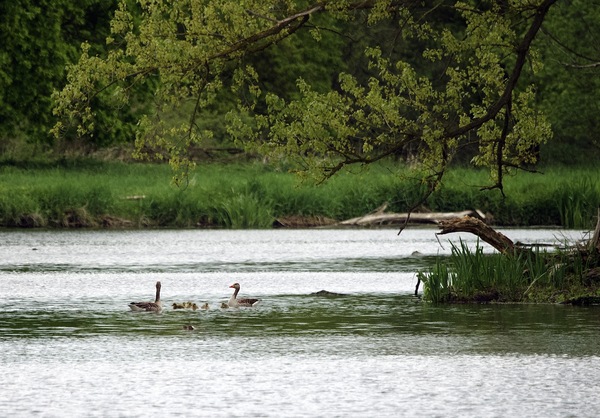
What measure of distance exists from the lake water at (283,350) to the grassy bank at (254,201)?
45.5 feet

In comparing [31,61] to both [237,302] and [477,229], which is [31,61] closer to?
[237,302]

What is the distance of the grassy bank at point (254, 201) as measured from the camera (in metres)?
41.0

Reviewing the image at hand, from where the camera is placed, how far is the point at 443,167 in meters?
21.3

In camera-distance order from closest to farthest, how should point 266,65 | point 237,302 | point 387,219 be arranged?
point 237,302 → point 387,219 → point 266,65

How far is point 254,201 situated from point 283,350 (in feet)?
91.3

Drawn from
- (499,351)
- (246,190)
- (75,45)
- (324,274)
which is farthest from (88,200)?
(499,351)

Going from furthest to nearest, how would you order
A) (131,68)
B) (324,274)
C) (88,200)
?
(88,200), (324,274), (131,68)

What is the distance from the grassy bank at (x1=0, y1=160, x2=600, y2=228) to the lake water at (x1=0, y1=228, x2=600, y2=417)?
13882 millimetres

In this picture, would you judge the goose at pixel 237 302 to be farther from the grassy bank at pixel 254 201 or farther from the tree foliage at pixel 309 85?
the grassy bank at pixel 254 201

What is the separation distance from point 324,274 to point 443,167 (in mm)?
5481

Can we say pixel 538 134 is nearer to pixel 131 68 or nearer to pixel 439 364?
pixel 131 68

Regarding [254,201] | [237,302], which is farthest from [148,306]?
[254,201]

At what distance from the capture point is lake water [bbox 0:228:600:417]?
11.7m

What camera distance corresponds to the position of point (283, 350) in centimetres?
1498
